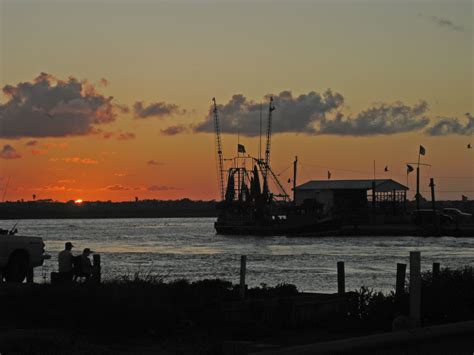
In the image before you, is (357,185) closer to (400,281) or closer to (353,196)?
(353,196)

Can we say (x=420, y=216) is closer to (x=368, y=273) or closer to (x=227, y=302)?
(x=368, y=273)

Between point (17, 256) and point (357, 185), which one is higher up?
point (357, 185)

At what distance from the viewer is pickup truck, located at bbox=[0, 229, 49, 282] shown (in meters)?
25.5

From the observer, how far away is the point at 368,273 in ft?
179

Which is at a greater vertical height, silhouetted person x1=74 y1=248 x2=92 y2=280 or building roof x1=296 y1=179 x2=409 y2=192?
building roof x1=296 y1=179 x2=409 y2=192

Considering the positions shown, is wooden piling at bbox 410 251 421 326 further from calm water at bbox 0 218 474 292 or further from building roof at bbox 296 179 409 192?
building roof at bbox 296 179 409 192

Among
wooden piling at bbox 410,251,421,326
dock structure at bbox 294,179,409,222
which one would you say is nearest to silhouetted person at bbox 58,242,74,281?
wooden piling at bbox 410,251,421,326

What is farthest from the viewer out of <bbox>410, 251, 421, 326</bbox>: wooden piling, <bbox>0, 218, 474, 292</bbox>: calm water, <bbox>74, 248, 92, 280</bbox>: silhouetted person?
<bbox>0, 218, 474, 292</bbox>: calm water

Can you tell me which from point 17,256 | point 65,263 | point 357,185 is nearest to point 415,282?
point 65,263

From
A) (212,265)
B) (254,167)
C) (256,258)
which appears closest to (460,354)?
(212,265)

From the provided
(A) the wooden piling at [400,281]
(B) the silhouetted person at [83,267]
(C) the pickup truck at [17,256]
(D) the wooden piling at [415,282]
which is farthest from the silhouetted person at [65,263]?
(D) the wooden piling at [415,282]

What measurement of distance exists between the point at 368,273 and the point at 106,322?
1490 inches

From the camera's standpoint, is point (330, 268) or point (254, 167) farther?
point (254, 167)

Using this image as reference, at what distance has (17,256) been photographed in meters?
25.8
